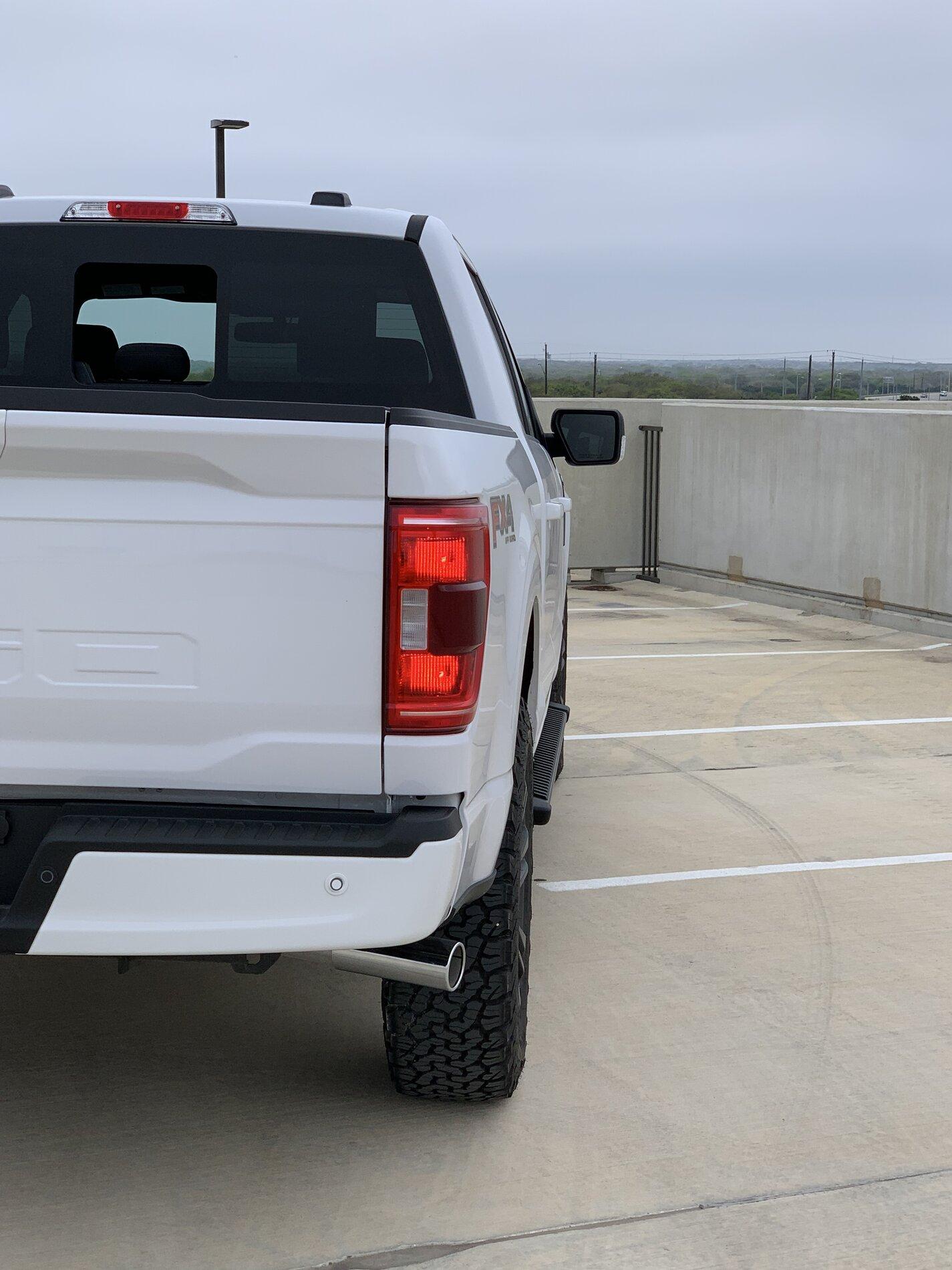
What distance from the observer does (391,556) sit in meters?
2.81

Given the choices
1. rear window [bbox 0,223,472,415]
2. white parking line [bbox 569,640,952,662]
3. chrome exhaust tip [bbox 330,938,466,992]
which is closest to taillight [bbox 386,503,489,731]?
chrome exhaust tip [bbox 330,938,466,992]

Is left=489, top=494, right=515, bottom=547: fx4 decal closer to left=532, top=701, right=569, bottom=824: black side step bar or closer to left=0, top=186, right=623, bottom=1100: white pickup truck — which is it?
left=0, top=186, right=623, bottom=1100: white pickup truck

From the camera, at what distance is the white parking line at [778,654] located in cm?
1153

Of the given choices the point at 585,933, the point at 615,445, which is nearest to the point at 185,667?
the point at 585,933

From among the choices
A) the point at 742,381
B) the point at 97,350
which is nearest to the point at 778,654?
the point at 97,350

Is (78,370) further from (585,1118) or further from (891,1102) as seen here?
(891,1102)

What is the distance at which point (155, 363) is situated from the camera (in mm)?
4859

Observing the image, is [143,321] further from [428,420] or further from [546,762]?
[428,420]

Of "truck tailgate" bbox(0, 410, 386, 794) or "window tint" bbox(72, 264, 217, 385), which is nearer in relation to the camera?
"truck tailgate" bbox(0, 410, 386, 794)

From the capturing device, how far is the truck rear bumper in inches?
111

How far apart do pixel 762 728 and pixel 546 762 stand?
377 centimetres

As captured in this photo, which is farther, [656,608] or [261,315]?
[656,608]

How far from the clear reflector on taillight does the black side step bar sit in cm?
189

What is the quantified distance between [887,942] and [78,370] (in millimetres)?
3363
